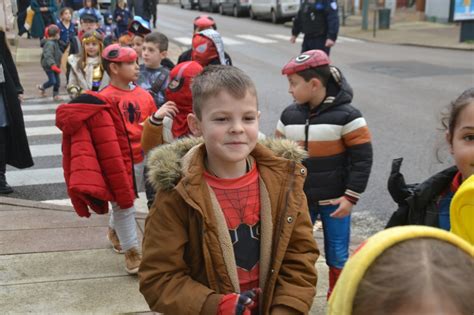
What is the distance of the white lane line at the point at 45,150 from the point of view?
8633mm

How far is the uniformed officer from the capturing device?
12.7 meters

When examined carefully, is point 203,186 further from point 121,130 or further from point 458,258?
point 121,130

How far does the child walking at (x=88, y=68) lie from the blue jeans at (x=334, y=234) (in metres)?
5.19

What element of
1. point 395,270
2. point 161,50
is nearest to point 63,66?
point 161,50

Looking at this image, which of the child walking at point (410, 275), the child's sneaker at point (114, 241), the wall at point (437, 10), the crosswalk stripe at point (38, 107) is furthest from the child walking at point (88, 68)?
the wall at point (437, 10)

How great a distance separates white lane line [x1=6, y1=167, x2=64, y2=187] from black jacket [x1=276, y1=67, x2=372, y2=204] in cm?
432

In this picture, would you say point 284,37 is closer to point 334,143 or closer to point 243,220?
point 334,143

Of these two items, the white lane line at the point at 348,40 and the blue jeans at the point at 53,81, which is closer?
the blue jeans at the point at 53,81

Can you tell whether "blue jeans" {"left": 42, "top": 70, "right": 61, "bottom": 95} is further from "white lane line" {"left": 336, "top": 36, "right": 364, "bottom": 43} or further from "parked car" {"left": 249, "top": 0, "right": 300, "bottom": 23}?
"parked car" {"left": 249, "top": 0, "right": 300, "bottom": 23}

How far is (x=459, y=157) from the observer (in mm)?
2412

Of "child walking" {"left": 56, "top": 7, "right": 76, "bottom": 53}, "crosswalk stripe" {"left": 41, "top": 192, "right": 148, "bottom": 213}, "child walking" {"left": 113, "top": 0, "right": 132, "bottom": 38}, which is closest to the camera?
"crosswalk stripe" {"left": 41, "top": 192, "right": 148, "bottom": 213}

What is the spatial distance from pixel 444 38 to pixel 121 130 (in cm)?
2085

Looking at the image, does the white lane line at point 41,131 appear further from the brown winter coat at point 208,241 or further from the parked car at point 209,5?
the parked car at point 209,5

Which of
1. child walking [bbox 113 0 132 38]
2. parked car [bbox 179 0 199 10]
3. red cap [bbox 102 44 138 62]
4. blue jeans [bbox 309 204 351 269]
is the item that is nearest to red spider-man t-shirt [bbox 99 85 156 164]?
red cap [bbox 102 44 138 62]
